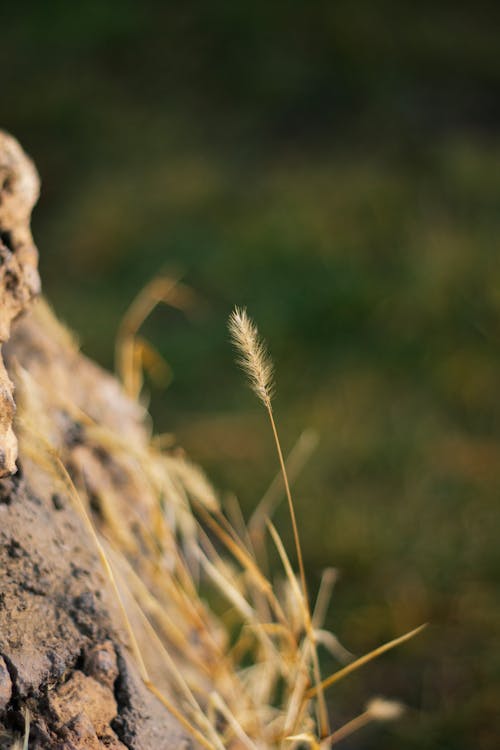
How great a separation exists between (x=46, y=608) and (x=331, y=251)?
3.03 meters

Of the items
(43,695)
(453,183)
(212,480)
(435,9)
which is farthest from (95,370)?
(435,9)

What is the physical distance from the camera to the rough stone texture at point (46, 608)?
2.17ft

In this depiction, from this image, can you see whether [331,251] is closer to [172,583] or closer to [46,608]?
[172,583]

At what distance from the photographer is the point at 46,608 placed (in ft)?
2.37

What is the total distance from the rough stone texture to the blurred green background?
0.91 metres

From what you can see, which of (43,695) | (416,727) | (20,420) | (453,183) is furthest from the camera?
(453,183)

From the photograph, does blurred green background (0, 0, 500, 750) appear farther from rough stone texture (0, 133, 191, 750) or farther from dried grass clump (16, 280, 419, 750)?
rough stone texture (0, 133, 191, 750)

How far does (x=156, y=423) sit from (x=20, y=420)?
77.6 inches

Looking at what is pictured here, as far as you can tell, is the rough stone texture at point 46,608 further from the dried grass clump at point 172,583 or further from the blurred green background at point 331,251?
the blurred green background at point 331,251

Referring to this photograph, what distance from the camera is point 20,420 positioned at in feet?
2.54

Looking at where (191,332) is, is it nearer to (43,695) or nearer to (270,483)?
(270,483)

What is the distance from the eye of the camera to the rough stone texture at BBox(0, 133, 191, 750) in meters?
0.66

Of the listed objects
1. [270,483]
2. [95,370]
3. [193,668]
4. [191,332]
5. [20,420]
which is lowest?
[191,332]

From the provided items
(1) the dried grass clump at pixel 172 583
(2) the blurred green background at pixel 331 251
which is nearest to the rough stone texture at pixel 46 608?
(1) the dried grass clump at pixel 172 583
